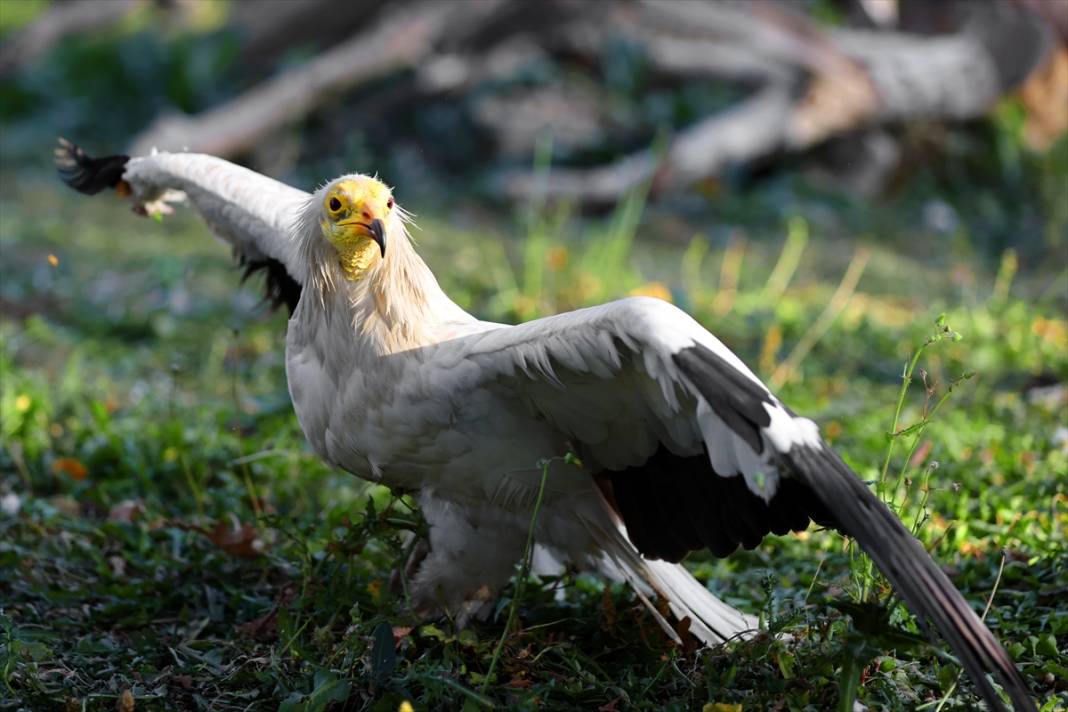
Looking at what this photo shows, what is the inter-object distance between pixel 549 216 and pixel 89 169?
3.66 meters

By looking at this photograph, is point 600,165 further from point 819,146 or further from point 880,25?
point 880,25

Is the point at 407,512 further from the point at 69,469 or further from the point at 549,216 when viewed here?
the point at 549,216

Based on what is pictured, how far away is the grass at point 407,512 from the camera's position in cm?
242

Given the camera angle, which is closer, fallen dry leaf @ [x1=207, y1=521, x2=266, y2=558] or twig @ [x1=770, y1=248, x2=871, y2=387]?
fallen dry leaf @ [x1=207, y1=521, x2=266, y2=558]

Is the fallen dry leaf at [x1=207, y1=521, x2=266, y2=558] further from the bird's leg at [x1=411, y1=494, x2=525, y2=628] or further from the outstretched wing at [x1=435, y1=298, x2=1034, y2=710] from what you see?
the outstretched wing at [x1=435, y1=298, x2=1034, y2=710]

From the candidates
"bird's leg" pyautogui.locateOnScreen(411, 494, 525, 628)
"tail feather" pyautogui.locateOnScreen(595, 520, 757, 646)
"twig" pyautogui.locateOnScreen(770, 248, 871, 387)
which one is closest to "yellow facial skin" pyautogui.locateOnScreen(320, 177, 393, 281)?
"bird's leg" pyautogui.locateOnScreen(411, 494, 525, 628)

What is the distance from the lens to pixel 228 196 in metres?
3.23

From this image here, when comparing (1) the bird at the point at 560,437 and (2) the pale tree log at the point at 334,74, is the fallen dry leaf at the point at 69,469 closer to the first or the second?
(1) the bird at the point at 560,437

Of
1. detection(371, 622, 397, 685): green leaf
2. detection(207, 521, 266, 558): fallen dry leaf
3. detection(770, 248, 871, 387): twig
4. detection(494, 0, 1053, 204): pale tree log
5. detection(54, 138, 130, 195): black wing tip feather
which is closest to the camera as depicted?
detection(371, 622, 397, 685): green leaf

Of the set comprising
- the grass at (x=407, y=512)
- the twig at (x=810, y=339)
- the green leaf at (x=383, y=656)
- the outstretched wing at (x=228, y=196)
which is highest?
the outstretched wing at (x=228, y=196)

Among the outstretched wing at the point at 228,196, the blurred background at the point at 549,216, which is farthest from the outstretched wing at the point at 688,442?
the outstretched wing at the point at 228,196

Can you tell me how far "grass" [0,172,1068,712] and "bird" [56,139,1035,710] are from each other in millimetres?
131

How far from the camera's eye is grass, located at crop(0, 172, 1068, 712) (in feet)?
7.93

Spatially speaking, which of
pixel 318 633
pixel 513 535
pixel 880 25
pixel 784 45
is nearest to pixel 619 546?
pixel 513 535
